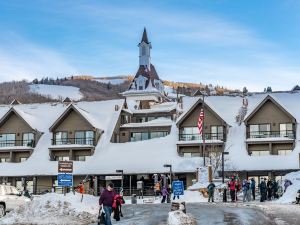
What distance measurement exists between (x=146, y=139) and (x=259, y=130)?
12629mm

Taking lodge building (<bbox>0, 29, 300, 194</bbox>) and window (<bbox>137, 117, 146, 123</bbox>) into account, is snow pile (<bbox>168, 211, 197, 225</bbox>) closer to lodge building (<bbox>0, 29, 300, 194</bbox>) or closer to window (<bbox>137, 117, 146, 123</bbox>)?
lodge building (<bbox>0, 29, 300, 194</bbox>)

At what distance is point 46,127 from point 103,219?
45024mm

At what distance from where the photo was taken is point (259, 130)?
55.6 metres

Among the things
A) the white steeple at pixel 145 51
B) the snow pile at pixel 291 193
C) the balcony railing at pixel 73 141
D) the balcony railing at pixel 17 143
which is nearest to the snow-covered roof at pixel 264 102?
the balcony railing at pixel 73 141

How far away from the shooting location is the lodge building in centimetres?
5384

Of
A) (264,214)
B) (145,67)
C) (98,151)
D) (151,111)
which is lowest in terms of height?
(264,214)

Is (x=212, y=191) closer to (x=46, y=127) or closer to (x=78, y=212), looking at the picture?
(x=78, y=212)

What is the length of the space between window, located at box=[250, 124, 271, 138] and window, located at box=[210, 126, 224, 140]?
9.83 feet

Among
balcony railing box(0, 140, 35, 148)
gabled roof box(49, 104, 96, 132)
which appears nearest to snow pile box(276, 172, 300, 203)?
gabled roof box(49, 104, 96, 132)

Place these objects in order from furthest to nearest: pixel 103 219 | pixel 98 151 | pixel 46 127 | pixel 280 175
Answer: pixel 46 127 < pixel 98 151 < pixel 280 175 < pixel 103 219

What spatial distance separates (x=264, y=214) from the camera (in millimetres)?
24250

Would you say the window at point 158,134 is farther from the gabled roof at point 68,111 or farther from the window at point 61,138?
the window at point 61,138

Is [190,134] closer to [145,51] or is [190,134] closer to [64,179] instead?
[64,179]

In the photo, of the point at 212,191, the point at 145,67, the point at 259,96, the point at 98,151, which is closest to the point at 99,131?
the point at 98,151
